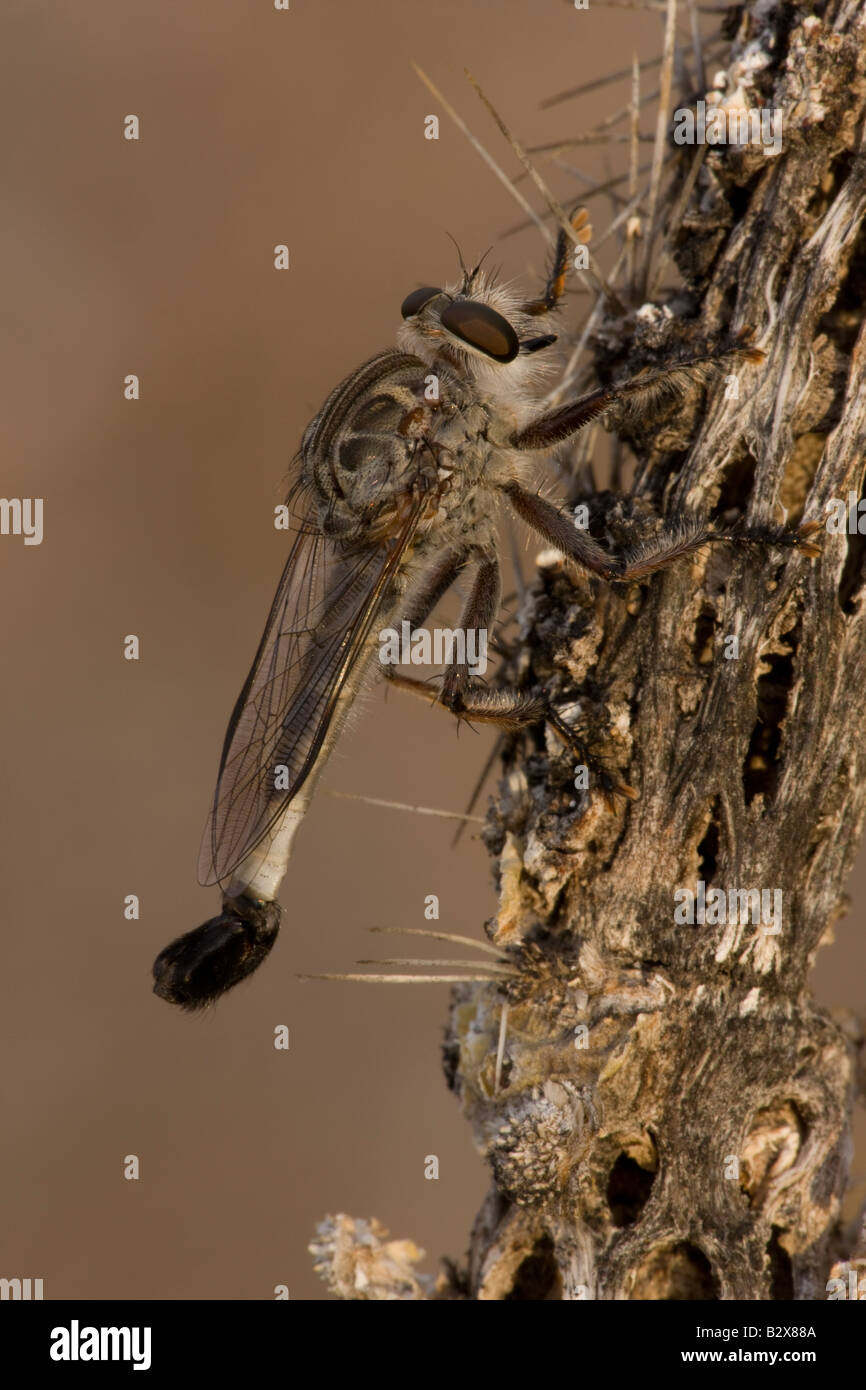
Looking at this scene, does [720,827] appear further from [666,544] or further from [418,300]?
[418,300]

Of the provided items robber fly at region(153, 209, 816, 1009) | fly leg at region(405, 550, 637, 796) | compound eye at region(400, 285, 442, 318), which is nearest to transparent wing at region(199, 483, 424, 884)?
robber fly at region(153, 209, 816, 1009)

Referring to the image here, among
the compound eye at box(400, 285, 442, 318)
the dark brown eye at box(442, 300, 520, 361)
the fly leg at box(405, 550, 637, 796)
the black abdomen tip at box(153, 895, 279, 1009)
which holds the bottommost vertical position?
the black abdomen tip at box(153, 895, 279, 1009)

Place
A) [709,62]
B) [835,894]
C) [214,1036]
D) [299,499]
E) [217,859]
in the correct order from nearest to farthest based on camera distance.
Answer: [835,894], [709,62], [217,859], [299,499], [214,1036]

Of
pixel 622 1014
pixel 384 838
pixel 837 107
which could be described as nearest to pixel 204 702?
pixel 384 838

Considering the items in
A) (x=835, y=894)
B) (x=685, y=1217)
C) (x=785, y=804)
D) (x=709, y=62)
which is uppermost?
(x=709, y=62)

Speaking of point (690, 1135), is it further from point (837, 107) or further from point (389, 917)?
point (389, 917)

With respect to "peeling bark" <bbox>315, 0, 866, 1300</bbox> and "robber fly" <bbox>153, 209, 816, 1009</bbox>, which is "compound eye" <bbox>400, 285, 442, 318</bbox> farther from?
"peeling bark" <bbox>315, 0, 866, 1300</bbox>

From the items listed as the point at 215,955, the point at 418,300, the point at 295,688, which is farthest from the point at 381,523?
the point at 215,955
